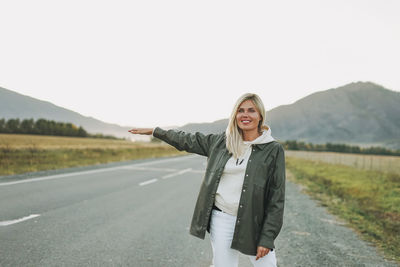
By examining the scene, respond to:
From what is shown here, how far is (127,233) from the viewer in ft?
15.3

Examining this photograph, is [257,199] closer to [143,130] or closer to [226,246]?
[226,246]

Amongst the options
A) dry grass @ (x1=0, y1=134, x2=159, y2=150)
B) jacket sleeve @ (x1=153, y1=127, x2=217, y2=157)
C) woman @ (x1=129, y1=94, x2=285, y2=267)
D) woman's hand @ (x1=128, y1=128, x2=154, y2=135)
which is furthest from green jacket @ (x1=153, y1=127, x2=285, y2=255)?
dry grass @ (x1=0, y1=134, x2=159, y2=150)

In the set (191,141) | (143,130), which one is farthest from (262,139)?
(143,130)

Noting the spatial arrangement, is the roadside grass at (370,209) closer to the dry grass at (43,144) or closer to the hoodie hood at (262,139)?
the hoodie hood at (262,139)

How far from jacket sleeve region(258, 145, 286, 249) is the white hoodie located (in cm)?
22

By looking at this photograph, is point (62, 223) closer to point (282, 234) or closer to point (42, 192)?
point (42, 192)

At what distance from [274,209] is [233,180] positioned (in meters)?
0.37

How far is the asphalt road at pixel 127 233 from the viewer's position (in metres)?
3.62

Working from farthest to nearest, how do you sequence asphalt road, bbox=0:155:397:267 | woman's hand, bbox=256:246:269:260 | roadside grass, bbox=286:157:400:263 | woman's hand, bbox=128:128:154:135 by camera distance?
roadside grass, bbox=286:157:400:263 → asphalt road, bbox=0:155:397:267 → woman's hand, bbox=128:128:154:135 → woman's hand, bbox=256:246:269:260

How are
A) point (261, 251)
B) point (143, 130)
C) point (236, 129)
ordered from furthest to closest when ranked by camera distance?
1. point (143, 130)
2. point (236, 129)
3. point (261, 251)

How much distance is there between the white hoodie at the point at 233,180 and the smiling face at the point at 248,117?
0.37 ft

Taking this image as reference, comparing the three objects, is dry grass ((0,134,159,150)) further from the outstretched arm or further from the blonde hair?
the blonde hair

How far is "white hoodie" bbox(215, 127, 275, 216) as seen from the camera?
2.24 m

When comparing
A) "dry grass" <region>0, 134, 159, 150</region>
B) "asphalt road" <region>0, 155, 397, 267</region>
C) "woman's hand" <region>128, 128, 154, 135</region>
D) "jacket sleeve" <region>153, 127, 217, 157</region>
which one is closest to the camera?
"jacket sleeve" <region>153, 127, 217, 157</region>
